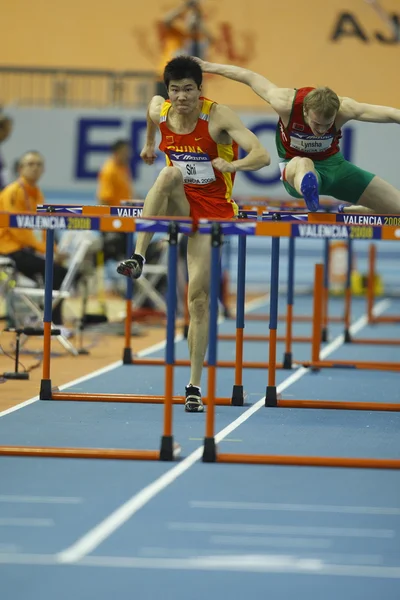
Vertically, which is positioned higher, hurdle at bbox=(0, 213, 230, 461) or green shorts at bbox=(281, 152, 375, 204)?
green shorts at bbox=(281, 152, 375, 204)

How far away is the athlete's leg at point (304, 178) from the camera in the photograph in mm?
7121

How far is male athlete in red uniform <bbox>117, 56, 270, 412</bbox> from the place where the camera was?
283 inches

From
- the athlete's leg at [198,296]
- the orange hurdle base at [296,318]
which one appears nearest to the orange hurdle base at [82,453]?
the athlete's leg at [198,296]

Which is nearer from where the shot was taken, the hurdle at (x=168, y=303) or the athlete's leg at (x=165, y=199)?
the hurdle at (x=168, y=303)

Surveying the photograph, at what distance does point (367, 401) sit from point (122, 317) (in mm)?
6306

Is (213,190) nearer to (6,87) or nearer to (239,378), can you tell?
(239,378)

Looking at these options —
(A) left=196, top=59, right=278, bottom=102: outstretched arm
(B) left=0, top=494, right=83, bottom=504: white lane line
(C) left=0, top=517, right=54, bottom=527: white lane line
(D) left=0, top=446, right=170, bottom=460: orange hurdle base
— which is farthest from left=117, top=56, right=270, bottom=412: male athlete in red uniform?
(C) left=0, top=517, right=54, bottom=527: white lane line

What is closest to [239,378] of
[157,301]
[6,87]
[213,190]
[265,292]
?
[213,190]

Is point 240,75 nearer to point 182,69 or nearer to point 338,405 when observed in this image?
point 182,69

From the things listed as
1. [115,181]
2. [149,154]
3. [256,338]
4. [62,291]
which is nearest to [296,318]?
[256,338]

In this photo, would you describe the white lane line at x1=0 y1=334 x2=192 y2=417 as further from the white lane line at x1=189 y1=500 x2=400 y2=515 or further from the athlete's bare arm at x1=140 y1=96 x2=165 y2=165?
the white lane line at x1=189 y1=500 x2=400 y2=515

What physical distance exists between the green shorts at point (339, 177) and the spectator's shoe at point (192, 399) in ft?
5.18

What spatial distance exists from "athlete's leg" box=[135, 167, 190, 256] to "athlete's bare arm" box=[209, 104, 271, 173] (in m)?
0.37

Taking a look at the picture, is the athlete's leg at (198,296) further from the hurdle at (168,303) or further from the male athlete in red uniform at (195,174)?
the hurdle at (168,303)
